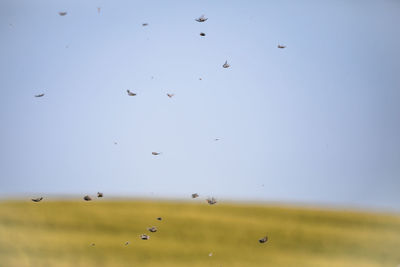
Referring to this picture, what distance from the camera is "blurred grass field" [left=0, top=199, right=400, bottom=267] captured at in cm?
86

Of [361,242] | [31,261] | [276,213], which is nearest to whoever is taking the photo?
[31,261]

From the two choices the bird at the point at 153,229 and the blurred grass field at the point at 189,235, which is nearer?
the blurred grass field at the point at 189,235

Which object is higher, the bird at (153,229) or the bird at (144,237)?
the bird at (153,229)

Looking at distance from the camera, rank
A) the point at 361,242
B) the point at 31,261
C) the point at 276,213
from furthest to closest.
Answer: the point at 276,213 < the point at 361,242 < the point at 31,261

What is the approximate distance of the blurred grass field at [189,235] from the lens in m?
0.86

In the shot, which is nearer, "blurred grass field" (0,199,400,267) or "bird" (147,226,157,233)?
"blurred grass field" (0,199,400,267)

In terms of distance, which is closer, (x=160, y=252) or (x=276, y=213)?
(x=160, y=252)

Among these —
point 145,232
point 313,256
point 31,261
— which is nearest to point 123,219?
point 145,232

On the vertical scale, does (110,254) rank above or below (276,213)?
below

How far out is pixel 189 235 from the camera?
0.97 meters

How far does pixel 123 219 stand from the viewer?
1.02 m

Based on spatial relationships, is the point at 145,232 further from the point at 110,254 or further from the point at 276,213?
the point at 276,213

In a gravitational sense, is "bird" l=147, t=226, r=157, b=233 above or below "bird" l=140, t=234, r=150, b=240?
above

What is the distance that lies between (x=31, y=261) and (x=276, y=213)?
1.59 feet
